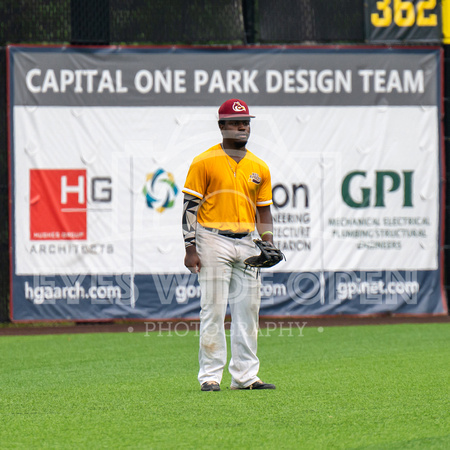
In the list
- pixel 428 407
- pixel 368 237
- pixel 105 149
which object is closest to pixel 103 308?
pixel 105 149

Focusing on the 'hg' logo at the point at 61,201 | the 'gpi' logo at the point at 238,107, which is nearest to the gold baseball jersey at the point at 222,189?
the 'gpi' logo at the point at 238,107

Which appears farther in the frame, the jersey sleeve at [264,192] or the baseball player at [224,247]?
the jersey sleeve at [264,192]

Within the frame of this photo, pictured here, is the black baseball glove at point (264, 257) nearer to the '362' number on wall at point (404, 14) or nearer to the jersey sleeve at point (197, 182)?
the jersey sleeve at point (197, 182)

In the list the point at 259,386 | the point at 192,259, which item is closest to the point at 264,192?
the point at 192,259

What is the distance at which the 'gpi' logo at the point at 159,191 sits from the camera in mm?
13039

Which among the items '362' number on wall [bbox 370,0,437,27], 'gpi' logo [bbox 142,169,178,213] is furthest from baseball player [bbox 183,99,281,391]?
'362' number on wall [bbox 370,0,437,27]

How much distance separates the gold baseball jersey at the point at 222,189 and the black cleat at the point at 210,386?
1160mm

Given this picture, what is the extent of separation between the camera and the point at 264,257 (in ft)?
22.1

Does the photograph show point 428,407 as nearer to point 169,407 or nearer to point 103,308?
point 169,407

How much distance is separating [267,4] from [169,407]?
859cm

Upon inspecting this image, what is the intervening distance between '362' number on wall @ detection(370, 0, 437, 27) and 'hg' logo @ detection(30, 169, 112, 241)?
4769mm

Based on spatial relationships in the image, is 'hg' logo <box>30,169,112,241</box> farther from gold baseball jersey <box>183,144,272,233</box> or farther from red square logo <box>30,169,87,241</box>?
gold baseball jersey <box>183,144,272,233</box>

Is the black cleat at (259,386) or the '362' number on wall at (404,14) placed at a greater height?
the '362' number on wall at (404,14)

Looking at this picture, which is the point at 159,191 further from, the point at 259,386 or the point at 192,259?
the point at 259,386
